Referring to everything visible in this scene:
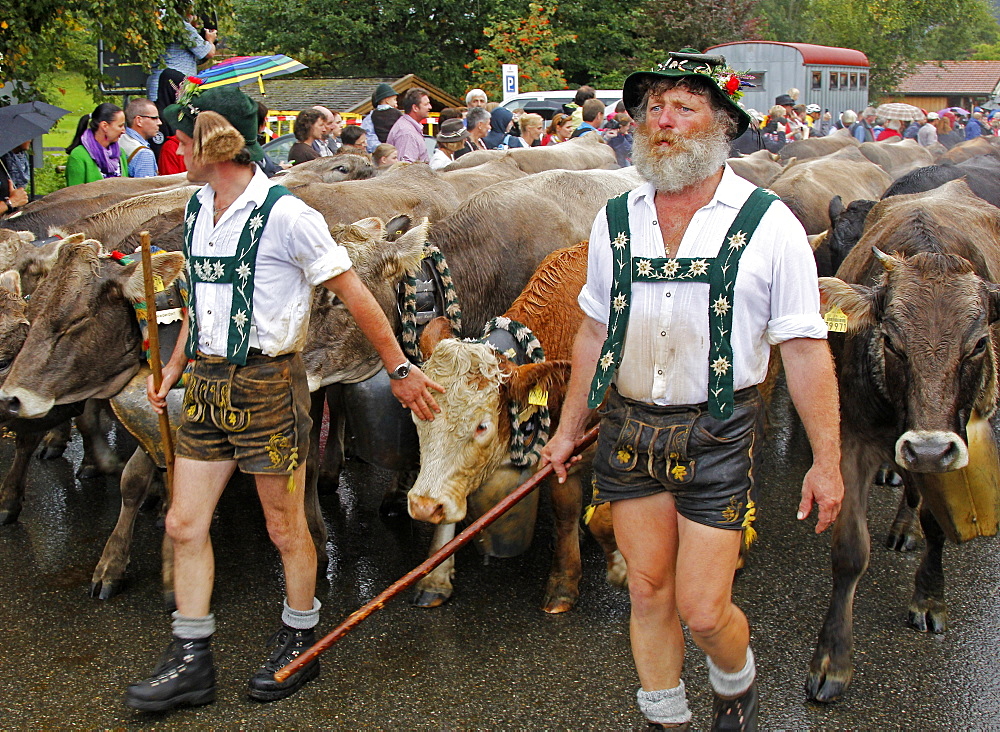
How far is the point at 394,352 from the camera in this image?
3656 mm

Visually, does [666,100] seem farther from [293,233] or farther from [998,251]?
[998,251]

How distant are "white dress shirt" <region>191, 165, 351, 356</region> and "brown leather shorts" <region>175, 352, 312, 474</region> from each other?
0.24ft

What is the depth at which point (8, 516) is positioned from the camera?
5492 millimetres

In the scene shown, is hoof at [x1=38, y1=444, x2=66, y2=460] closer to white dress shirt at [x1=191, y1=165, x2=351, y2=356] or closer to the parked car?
white dress shirt at [x1=191, y1=165, x2=351, y2=356]

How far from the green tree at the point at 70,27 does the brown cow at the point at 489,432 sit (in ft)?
21.5

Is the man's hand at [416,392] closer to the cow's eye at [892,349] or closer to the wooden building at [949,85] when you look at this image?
the cow's eye at [892,349]

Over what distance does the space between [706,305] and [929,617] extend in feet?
7.41

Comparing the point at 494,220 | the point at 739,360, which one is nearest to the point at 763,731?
the point at 739,360

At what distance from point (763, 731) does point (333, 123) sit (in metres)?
8.73

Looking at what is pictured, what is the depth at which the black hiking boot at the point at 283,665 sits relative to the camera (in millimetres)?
3678

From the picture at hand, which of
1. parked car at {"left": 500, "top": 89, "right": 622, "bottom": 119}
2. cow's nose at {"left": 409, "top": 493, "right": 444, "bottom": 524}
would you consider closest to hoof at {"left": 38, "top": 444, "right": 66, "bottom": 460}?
cow's nose at {"left": 409, "top": 493, "right": 444, "bottom": 524}

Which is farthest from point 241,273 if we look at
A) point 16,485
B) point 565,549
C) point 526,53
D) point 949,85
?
point 949,85

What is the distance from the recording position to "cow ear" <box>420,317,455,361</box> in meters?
4.70

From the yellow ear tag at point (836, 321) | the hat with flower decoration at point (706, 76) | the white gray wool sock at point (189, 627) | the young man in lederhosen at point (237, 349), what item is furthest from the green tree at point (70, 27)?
the yellow ear tag at point (836, 321)
